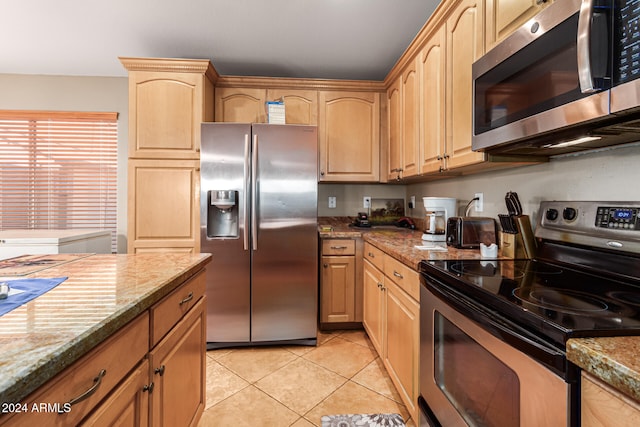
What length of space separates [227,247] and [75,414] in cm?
176

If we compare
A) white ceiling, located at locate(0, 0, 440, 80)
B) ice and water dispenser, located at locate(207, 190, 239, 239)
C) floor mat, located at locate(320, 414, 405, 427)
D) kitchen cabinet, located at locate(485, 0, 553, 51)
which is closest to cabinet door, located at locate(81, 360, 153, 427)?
floor mat, located at locate(320, 414, 405, 427)

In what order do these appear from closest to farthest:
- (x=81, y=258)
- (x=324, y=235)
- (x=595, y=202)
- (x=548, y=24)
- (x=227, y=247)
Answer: (x=548, y=24)
(x=595, y=202)
(x=81, y=258)
(x=227, y=247)
(x=324, y=235)

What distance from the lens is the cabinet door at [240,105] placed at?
9.25ft

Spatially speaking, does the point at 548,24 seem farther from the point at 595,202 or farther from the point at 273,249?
the point at 273,249

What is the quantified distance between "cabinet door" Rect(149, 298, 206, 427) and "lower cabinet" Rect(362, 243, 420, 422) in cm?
99

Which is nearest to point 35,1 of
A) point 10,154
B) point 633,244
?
point 10,154

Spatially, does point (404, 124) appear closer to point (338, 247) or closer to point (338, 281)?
point (338, 247)

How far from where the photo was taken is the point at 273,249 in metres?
2.33

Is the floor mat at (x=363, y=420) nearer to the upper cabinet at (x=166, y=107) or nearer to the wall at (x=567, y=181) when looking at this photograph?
the wall at (x=567, y=181)

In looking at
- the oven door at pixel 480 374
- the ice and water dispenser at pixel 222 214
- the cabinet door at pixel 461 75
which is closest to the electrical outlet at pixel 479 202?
the cabinet door at pixel 461 75

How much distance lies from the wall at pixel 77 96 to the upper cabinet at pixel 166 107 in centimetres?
78

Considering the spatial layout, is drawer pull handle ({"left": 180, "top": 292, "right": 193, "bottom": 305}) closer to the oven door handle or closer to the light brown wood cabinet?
the oven door handle

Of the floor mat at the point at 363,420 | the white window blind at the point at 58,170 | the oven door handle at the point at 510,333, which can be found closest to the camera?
the oven door handle at the point at 510,333

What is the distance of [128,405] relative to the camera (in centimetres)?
76
